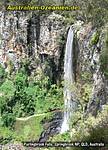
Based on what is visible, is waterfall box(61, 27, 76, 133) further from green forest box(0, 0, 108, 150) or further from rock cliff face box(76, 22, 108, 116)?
rock cliff face box(76, 22, 108, 116)

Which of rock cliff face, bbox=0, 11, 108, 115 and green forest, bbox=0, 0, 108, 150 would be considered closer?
green forest, bbox=0, 0, 108, 150

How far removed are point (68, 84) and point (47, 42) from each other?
0.55 m

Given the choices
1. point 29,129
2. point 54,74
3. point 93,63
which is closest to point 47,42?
point 54,74

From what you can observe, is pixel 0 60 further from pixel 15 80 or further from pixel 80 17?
pixel 80 17

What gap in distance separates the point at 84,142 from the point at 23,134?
681 mm

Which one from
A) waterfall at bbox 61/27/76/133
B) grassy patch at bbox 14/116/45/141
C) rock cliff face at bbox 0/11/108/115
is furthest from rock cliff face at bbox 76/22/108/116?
grassy patch at bbox 14/116/45/141

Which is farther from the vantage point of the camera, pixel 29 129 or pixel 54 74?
pixel 54 74

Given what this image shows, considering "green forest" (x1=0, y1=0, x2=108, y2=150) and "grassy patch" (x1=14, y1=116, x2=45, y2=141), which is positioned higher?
"green forest" (x1=0, y1=0, x2=108, y2=150)

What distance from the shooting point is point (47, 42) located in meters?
6.47

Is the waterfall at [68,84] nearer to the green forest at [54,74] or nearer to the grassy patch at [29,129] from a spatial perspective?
the green forest at [54,74]

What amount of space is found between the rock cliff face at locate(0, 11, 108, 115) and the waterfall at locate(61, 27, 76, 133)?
0.19ft

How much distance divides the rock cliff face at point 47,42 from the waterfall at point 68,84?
0.06 metres

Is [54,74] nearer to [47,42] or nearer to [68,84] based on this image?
[68,84]

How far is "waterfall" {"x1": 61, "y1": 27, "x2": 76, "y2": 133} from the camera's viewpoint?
6176 millimetres
